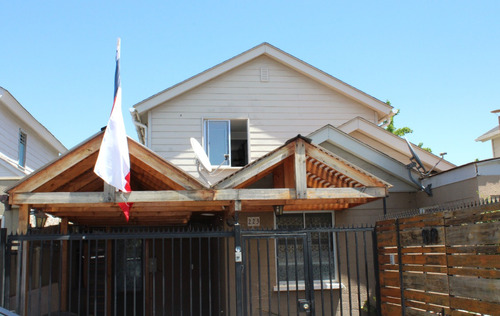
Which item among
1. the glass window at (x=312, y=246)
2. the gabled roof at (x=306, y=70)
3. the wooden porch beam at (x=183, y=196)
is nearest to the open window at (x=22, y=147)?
the gabled roof at (x=306, y=70)

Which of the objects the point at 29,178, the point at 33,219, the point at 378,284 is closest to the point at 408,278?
the point at 378,284

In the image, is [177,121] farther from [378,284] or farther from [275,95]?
[378,284]

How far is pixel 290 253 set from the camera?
10.0 metres

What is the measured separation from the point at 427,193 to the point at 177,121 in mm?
6509

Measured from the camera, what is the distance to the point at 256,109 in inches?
529

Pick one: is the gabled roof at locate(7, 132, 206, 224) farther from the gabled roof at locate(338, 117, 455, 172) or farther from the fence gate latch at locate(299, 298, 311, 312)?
the gabled roof at locate(338, 117, 455, 172)

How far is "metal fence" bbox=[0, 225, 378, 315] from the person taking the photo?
6945 millimetres

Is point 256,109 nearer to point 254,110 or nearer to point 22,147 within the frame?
point 254,110

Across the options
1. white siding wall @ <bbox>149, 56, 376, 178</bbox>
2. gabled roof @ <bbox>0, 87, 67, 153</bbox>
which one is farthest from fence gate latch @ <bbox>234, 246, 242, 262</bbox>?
gabled roof @ <bbox>0, 87, 67, 153</bbox>

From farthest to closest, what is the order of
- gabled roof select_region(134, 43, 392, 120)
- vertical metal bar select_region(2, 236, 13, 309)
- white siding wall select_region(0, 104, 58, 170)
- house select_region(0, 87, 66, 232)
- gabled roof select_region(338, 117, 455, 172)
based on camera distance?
white siding wall select_region(0, 104, 58, 170), house select_region(0, 87, 66, 232), gabled roof select_region(134, 43, 392, 120), gabled roof select_region(338, 117, 455, 172), vertical metal bar select_region(2, 236, 13, 309)

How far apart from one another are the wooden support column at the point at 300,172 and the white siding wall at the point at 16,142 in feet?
33.4

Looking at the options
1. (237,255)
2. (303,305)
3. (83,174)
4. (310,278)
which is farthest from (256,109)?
(303,305)

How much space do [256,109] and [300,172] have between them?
6.15 meters

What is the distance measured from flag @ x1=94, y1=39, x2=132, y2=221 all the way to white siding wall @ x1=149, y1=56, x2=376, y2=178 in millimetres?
5564
